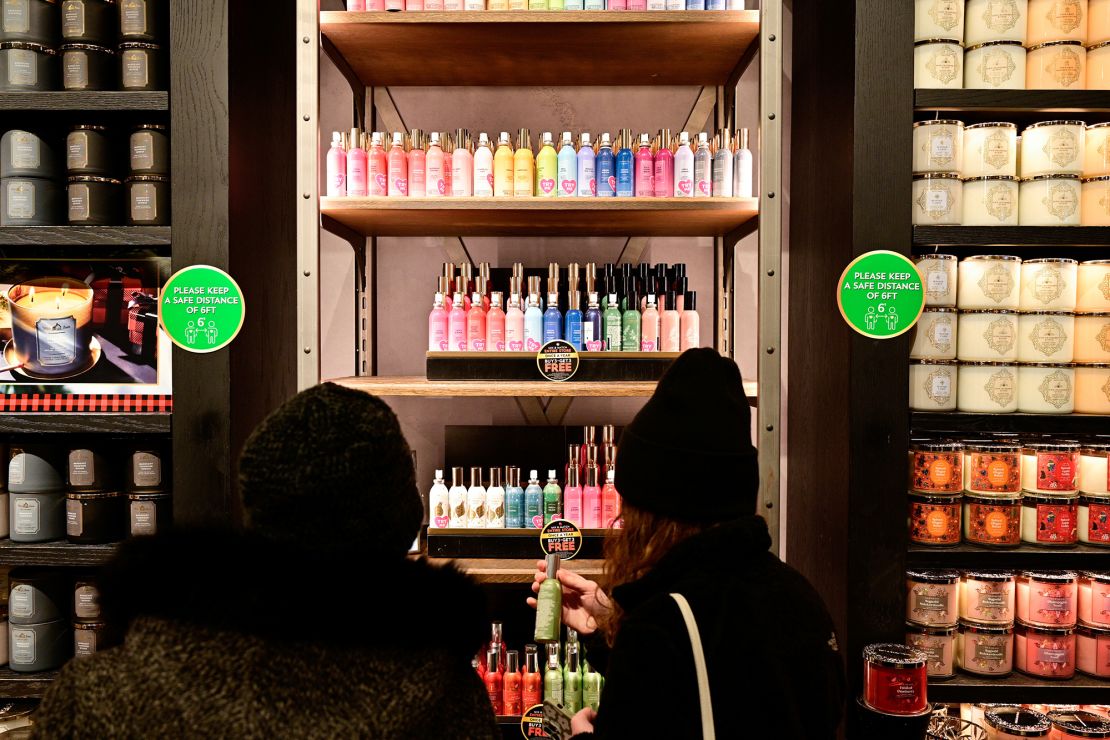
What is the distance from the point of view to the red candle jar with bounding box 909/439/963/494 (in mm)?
1936

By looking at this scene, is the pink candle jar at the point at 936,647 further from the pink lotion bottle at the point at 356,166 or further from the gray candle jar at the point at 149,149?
the gray candle jar at the point at 149,149

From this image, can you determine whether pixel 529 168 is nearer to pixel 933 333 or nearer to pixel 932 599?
pixel 933 333

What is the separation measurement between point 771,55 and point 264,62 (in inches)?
58.6

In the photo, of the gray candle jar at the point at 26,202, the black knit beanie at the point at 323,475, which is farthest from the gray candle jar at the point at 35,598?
the black knit beanie at the point at 323,475

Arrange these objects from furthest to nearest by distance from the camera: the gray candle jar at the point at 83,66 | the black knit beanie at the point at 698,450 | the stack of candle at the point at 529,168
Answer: the stack of candle at the point at 529,168 → the gray candle jar at the point at 83,66 → the black knit beanie at the point at 698,450

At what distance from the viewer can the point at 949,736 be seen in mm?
1966

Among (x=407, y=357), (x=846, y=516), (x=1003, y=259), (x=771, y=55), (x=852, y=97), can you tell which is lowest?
(x=846, y=516)

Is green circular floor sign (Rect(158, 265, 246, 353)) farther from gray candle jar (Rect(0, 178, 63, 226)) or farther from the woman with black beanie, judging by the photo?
the woman with black beanie

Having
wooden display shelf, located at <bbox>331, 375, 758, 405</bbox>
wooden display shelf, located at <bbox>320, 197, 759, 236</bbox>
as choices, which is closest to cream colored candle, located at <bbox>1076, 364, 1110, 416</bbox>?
wooden display shelf, located at <bbox>331, 375, 758, 405</bbox>

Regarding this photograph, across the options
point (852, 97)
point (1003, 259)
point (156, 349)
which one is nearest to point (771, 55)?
point (852, 97)

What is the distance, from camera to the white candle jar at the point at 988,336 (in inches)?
75.6

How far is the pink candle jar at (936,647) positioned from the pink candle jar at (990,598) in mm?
84

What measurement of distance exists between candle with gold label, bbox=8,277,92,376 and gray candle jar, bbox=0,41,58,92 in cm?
57

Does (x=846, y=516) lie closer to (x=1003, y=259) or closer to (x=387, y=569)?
(x=1003, y=259)
